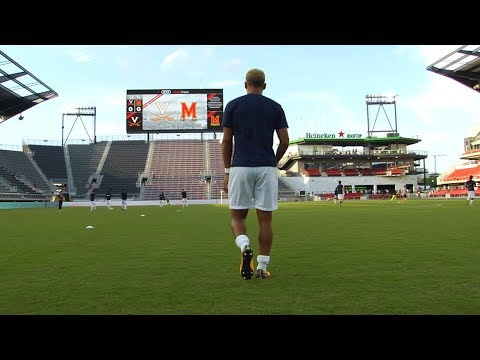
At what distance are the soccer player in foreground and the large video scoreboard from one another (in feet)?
160

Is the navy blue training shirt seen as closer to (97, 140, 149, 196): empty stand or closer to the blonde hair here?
the blonde hair

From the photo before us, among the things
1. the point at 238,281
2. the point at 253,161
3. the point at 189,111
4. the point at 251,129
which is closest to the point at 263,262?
the point at 238,281

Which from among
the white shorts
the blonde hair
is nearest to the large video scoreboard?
the blonde hair

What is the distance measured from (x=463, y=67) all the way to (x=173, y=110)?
108 ft

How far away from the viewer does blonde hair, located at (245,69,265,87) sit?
178 inches

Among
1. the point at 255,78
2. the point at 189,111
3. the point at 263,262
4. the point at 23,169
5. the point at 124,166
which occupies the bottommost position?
the point at 263,262

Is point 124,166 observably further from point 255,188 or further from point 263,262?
point 263,262

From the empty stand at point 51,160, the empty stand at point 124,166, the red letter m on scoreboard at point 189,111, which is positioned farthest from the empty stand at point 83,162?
the red letter m on scoreboard at point 189,111

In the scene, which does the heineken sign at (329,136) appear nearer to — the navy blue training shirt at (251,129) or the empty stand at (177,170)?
the empty stand at (177,170)

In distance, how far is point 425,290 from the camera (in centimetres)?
332

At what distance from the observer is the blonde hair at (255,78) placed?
Answer: 14.9 feet

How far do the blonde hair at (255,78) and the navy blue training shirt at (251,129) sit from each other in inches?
8.2

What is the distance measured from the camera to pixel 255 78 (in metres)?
4.54
